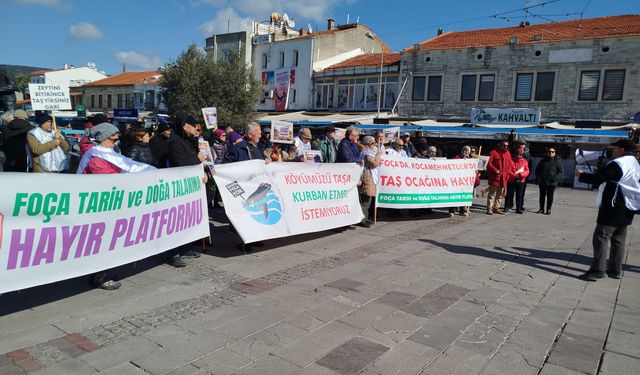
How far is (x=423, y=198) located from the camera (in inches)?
375

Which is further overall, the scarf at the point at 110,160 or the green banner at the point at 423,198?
the green banner at the point at 423,198

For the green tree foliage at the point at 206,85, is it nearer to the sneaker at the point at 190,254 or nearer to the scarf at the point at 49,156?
the scarf at the point at 49,156

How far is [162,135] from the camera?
6656mm

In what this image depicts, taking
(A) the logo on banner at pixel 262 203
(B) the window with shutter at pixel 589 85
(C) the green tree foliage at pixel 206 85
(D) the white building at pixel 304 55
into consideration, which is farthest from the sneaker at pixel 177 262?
(D) the white building at pixel 304 55

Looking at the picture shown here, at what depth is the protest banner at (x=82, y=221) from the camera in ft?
11.6

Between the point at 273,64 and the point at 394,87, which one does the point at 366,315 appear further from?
the point at 273,64

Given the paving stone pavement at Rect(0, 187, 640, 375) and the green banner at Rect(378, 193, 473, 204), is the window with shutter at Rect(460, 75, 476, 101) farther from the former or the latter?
the paving stone pavement at Rect(0, 187, 640, 375)

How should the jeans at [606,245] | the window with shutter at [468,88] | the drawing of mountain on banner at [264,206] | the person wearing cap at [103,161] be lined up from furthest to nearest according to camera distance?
1. the window with shutter at [468,88]
2. the drawing of mountain on banner at [264,206]
3. the jeans at [606,245]
4. the person wearing cap at [103,161]

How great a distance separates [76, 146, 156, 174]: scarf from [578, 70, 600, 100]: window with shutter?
25366 mm

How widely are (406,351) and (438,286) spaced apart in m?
1.80

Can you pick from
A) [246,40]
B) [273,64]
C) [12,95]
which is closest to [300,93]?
[273,64]

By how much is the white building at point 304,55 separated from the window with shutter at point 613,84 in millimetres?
17804

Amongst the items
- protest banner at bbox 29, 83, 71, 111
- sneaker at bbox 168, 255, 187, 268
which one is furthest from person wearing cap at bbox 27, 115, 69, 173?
sneaker at bbox 168, 255, 187, 268

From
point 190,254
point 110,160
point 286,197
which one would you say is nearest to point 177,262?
point 190,254
